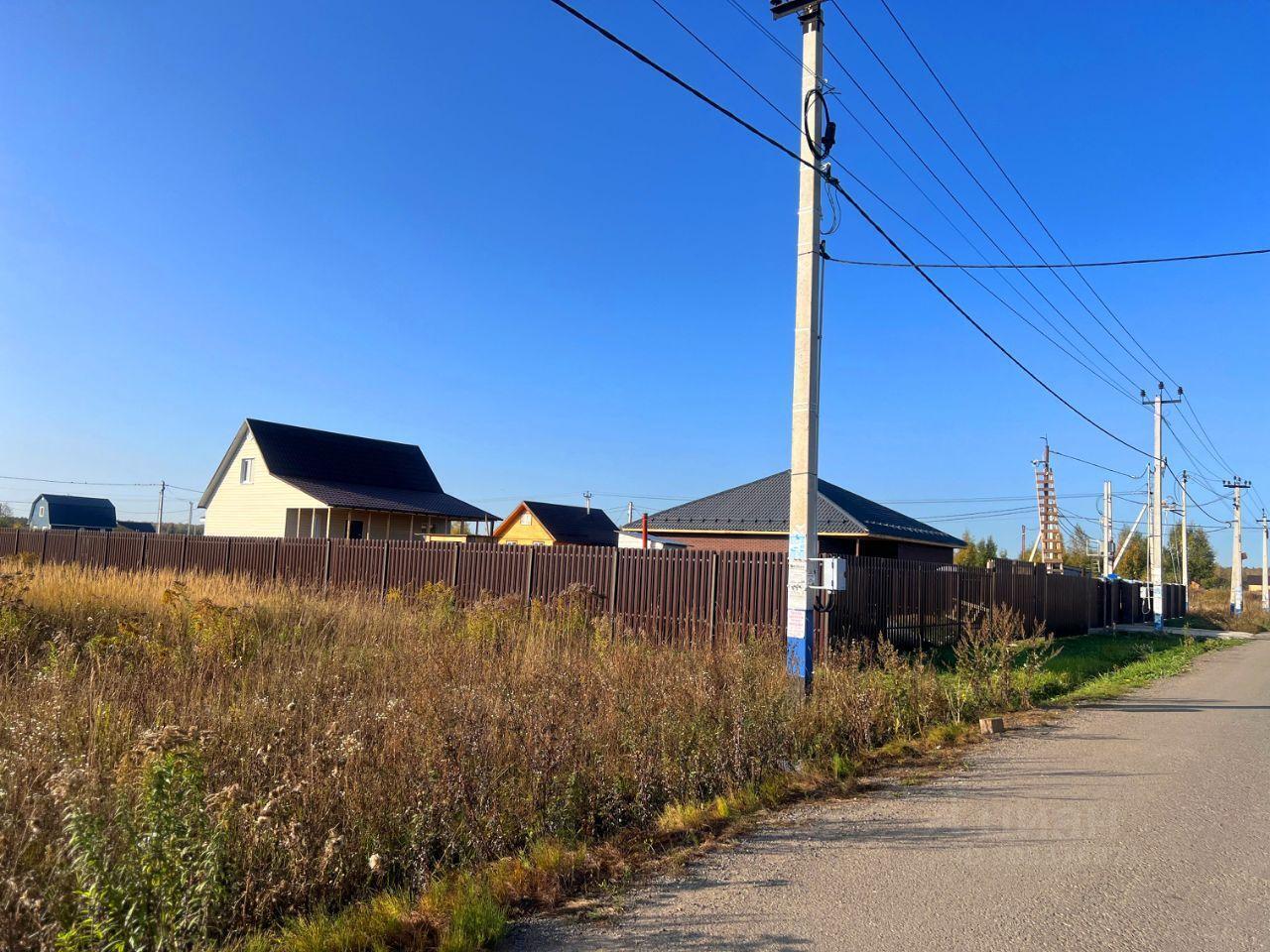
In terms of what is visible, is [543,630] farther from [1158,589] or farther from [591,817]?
[1158,589]

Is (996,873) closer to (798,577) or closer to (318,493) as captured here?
(798,577)

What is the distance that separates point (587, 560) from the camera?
49.5ft

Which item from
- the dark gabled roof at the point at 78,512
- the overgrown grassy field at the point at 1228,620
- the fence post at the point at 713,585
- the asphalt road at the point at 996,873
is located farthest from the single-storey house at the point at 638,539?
the dark gabled roof at the point at 78,512

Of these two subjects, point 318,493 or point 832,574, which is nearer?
point 832,574

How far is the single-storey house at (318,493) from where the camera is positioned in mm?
35625

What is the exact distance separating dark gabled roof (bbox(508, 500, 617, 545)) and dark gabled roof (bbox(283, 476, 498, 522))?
3069mm

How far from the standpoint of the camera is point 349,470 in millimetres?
39344

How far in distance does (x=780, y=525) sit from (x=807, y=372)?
A: 2026cm

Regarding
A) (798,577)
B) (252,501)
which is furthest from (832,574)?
(252,501)

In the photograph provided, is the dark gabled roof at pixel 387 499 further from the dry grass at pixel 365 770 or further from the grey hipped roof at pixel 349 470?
the dry grass at pixel 365 770

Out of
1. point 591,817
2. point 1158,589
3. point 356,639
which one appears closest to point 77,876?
point 591,817

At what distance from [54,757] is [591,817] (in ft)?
9.43

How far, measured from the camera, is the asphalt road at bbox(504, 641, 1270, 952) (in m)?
3.80

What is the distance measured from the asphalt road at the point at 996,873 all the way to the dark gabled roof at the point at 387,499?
100 ft
